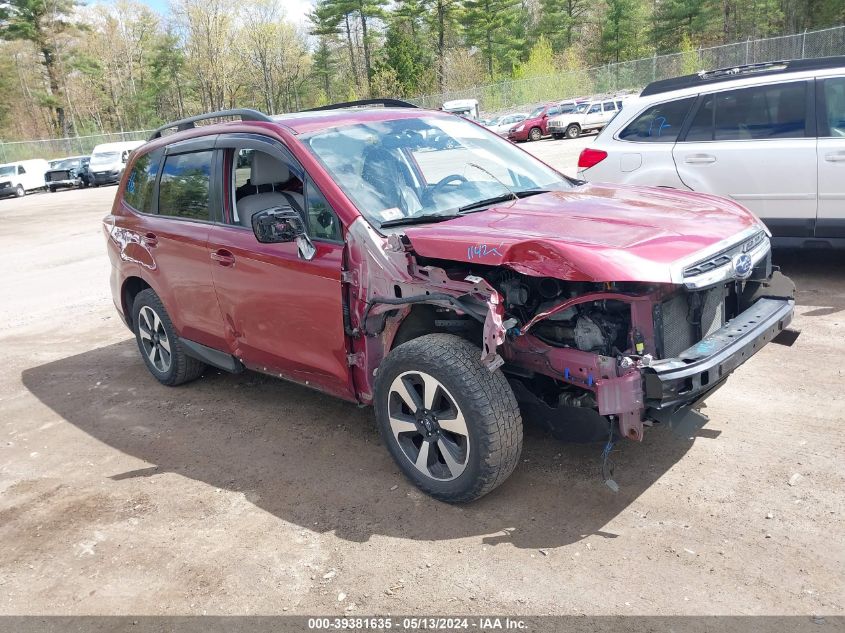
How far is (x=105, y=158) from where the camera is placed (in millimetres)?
34719

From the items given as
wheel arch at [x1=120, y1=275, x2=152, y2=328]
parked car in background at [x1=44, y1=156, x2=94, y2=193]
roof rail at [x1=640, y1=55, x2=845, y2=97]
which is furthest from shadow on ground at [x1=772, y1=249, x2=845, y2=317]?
parked car in background at [x1=44, y1=156, x2=94, y2=193]

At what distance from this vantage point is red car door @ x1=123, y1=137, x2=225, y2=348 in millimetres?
4816

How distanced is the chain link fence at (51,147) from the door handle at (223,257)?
46.4 meters

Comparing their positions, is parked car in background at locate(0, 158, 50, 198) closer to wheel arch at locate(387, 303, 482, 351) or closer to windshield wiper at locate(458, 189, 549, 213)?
windshield wiper at locate(458, 189, 549, 213)

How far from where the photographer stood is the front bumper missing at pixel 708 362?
2.98 metres

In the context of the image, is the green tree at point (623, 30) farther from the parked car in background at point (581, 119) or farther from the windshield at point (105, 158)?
the windshield at point (105, 158)

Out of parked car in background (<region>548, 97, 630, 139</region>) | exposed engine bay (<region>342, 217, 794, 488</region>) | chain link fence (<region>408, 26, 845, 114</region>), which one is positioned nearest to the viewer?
exposed engine bay (<region>342, 217, 794, 488</region>)

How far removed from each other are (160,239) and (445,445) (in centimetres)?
290

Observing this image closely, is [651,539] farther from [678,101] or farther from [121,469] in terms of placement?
[678,101]

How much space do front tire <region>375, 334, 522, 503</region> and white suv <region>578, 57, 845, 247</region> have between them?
441 centimetres

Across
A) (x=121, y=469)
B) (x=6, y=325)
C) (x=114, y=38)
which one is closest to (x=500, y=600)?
(x=121, y=469)

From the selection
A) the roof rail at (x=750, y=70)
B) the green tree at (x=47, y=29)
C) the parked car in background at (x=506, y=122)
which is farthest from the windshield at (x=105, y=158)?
the roof rail at (x=750, y=70)

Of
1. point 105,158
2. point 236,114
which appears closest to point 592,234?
point 236,114

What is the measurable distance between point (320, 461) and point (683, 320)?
220 cm
